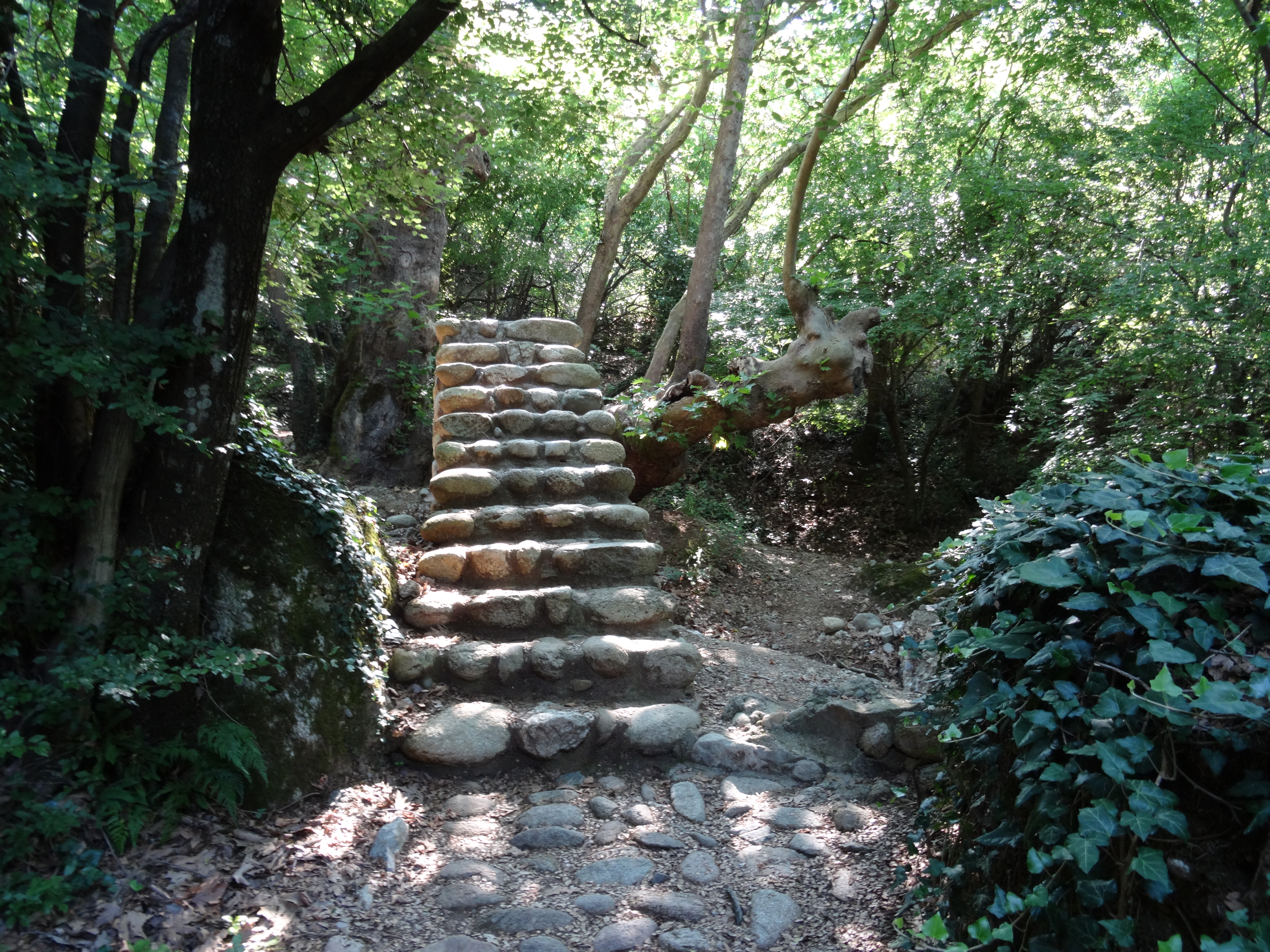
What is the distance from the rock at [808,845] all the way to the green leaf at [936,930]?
134cm

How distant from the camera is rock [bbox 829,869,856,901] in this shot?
2496 mm

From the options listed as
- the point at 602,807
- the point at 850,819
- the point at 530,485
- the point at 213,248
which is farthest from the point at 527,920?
the point at 530,485

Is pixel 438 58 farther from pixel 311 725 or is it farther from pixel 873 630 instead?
pixel 873 630

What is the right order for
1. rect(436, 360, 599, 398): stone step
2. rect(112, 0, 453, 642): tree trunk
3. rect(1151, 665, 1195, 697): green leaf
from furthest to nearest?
rect(436, 360, 599, 398): stone step → rect(112, 0, 453, 642): tree trunk → rect(1151, 665, 1195, 697): green leaf

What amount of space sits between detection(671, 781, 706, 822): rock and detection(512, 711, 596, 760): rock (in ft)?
1.58

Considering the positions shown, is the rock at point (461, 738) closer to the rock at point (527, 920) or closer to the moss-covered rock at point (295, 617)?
the moss-covered rock at point (295, 617)

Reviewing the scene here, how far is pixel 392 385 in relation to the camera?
768 cm

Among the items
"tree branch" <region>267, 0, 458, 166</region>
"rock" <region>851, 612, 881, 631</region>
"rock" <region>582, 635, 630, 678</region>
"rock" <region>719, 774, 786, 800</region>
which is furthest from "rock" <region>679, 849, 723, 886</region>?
"rock" <region>851, 612, 881, 631</region>

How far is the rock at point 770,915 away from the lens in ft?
7.61

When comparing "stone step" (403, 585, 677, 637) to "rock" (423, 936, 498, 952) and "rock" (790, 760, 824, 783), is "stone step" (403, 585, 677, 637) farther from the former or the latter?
"rock" (423, 936, 498, 952)

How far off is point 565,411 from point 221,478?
2836 mm

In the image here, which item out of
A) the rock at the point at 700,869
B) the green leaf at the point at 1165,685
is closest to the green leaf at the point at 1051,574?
the green leaf at the point at 1165,685

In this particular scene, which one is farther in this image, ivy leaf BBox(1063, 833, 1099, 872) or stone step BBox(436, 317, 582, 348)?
stone step BBox(436, 317, 582, 348)

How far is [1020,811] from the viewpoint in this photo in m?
1.82
